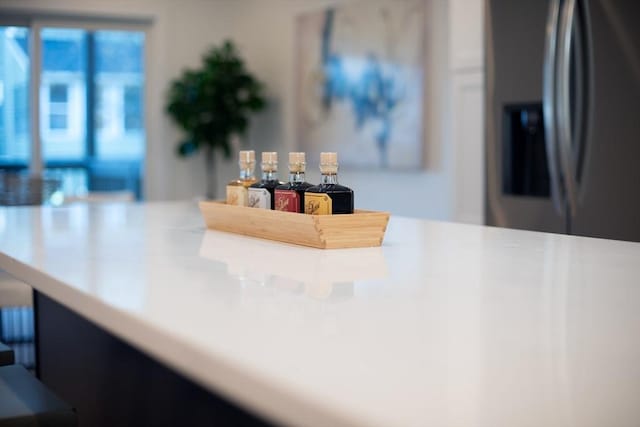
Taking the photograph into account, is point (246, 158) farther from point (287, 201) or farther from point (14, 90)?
point (14, 90)

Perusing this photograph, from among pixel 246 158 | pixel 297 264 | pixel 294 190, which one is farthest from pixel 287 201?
pixel 297 264

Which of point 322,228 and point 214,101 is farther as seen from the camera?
point 214,101

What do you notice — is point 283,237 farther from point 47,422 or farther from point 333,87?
point 333,87

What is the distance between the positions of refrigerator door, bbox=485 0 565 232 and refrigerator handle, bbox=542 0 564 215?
0.05 m

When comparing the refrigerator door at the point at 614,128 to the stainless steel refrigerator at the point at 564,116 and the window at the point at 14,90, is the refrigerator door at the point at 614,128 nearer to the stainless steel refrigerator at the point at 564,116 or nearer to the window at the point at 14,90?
the stainless steel refrigerator at the point at 564,116

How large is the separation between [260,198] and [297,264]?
51 cm

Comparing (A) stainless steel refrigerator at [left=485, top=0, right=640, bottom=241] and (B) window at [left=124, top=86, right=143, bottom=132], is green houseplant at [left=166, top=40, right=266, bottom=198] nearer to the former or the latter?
(B) window at [left=124, top=86, right=143, bottom=132]

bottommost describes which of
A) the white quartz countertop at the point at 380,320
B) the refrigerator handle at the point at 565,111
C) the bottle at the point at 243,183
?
the white quartz countertop at the point at 380,320

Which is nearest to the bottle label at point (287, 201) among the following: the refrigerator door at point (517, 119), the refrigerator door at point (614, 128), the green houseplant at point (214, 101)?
the refrigerator door at point (614, 128)

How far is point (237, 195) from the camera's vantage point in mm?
1970

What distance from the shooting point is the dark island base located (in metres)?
1.25

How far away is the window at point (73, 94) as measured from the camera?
22.9 feet

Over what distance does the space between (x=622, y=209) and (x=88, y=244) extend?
1.97 m

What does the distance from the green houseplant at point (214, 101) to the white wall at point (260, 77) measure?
0.27 meters
